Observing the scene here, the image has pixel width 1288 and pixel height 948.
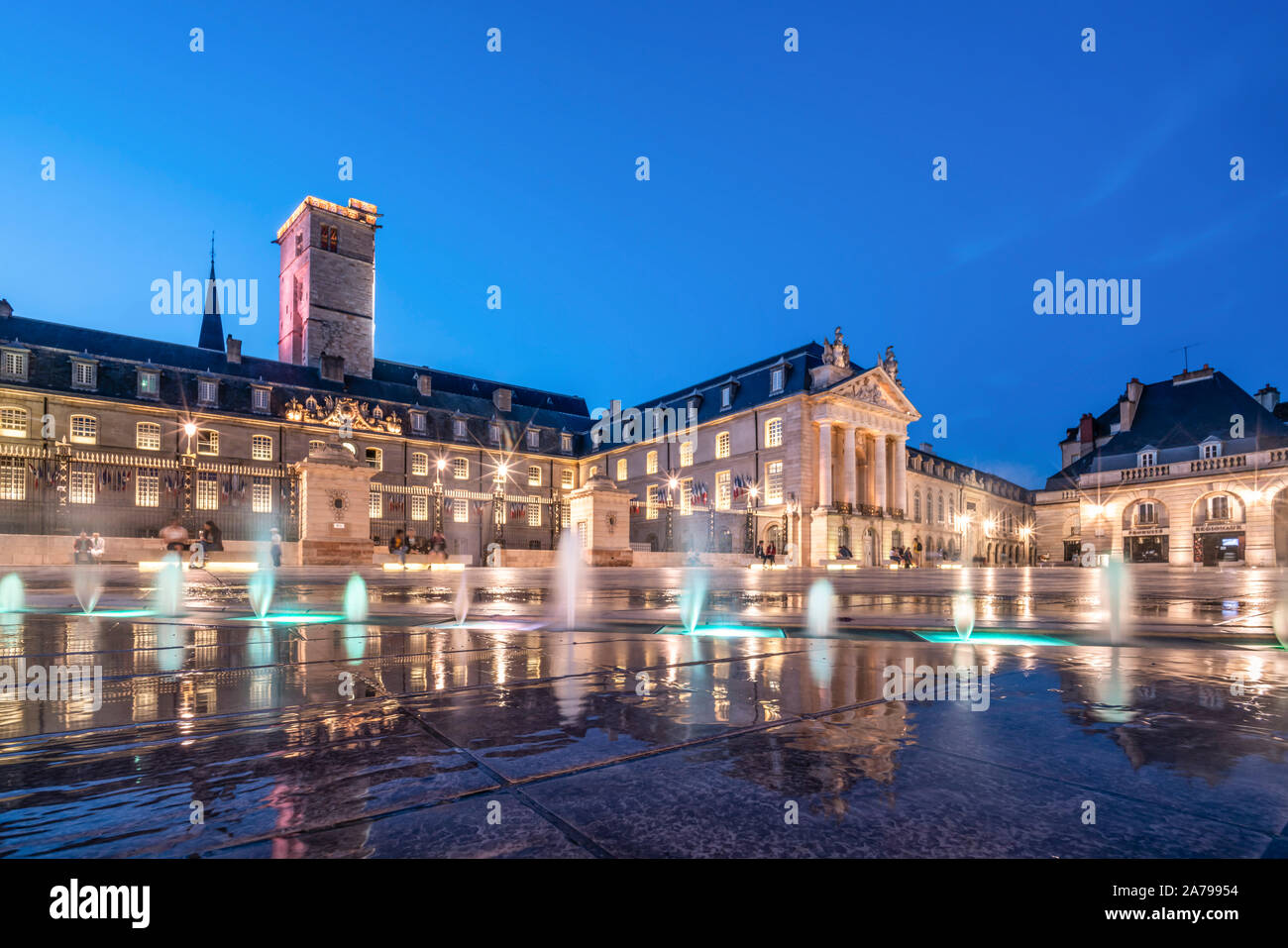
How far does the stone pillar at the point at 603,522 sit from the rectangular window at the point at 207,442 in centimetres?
3038

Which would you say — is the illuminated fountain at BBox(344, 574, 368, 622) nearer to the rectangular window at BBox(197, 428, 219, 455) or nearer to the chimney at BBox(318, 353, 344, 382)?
the rectangular window at BBox(197, 428, 219, 455)

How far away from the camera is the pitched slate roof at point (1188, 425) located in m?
44.0

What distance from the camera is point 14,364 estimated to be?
3709cm

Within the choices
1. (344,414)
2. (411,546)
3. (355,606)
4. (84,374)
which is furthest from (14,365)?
(355,606)

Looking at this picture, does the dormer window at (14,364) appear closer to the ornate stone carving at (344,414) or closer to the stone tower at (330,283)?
the ornate stone carving at (344,414)

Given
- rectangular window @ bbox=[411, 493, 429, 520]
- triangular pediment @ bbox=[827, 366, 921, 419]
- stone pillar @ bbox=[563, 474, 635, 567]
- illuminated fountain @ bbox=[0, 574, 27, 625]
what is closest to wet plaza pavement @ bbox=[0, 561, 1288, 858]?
illuminated fountain @ bbox=[0, 574, 27, 625]

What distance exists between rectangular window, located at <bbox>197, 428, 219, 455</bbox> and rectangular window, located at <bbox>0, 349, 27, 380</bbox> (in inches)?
351

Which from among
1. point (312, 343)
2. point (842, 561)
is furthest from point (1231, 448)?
point (312, 343)
